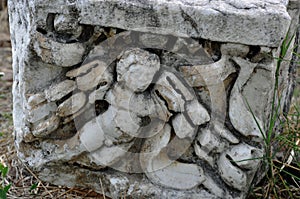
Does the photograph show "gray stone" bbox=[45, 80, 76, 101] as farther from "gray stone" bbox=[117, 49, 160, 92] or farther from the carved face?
"gray stone" bbox=[117, 49, 160, 92]

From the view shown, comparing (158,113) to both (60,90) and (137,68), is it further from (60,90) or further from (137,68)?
(60,90)

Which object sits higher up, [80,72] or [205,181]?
[80,72]

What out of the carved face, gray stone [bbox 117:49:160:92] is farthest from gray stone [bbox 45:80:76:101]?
gray stone [bbox 117:49:160:92]

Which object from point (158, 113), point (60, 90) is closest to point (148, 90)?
point (158, 113)

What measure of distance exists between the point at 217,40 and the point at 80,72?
431mm

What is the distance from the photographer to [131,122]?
1715 millimetres

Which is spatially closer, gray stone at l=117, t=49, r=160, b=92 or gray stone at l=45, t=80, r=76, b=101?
gray stone at l=117, t=49, r=160, b=92

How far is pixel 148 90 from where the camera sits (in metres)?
1.71

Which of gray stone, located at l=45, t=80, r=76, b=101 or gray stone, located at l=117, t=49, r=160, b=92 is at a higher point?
gray stone, located at l=117, t=49, r=160, b=92

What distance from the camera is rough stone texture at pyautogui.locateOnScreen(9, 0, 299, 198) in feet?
5.26

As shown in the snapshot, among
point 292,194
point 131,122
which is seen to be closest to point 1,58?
point 131,122

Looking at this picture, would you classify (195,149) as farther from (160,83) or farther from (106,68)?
(106,68)

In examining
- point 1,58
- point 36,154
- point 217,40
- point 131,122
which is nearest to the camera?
point 217,40

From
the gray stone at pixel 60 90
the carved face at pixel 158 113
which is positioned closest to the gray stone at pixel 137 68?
the carved face at pixel 158 113
